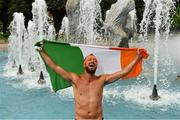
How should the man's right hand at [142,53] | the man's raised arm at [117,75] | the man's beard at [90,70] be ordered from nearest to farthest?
the man's beard at [90,70], the man's raised arm at [117,75], the man's right hand at [142,53]

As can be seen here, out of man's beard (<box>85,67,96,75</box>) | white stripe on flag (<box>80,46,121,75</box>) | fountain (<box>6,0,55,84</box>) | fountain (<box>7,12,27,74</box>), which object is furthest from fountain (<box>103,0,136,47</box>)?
man's beard (<box>85,67,96,75</box>)

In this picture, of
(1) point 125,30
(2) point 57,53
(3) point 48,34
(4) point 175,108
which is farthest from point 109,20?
(3) point 48,34

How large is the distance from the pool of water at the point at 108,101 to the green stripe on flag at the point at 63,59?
5.06m

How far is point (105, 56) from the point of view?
671cm

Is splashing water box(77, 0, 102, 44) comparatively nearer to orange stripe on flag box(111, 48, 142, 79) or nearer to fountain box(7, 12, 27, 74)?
fountain box(7, 12, 27, 74)

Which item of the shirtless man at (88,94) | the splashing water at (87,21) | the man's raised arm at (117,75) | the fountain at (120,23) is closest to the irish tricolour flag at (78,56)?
the man's raised arm at (117,75)

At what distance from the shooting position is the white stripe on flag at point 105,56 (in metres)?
6.68

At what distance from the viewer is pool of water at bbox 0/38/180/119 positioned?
1199 centimetres

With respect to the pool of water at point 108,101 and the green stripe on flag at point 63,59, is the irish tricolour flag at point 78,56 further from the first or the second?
the pool of water at point 108,101

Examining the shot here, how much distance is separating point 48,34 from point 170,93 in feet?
51.5

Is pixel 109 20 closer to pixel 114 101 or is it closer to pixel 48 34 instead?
pixel 114 101

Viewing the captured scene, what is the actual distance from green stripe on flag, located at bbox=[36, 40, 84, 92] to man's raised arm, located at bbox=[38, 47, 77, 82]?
18.2 inches

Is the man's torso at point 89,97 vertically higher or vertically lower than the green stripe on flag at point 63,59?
lower

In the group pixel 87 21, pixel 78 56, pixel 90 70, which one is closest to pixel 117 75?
pixel 90 70
